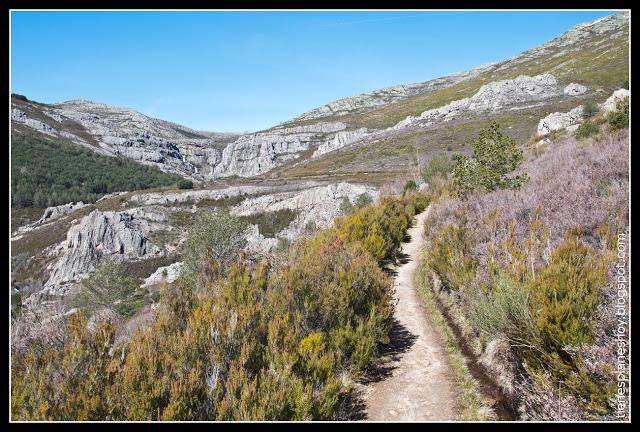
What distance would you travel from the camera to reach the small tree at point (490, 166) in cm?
1269

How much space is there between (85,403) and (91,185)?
103371 millimetres

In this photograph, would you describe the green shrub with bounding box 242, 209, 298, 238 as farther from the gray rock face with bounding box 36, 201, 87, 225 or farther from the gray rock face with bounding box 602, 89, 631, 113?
the gray rock face with bounding box 602, 89, 631, 113

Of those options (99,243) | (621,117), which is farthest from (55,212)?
(621,117)

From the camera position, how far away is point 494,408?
4711 millimetres

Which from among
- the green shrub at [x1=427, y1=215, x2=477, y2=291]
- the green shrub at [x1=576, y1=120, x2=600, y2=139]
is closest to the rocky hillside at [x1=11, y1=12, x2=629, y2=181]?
the green shrub at [x1=576, y1=120, x2=600, y2=139]

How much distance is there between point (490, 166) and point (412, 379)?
31.7 ft

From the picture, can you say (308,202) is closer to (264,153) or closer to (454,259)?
(454,259)

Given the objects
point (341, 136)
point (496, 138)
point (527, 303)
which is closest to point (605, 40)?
point (341, 136)

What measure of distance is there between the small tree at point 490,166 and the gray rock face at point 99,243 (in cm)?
5284

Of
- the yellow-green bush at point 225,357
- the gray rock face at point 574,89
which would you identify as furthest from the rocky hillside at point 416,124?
the yellow-green bush at point 225,357

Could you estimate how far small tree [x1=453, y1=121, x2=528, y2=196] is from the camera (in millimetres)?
12688

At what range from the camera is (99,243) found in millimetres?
55844

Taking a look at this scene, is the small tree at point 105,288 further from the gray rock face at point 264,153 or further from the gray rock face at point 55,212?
the gray rock face at point 264,153

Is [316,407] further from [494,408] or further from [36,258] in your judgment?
[36,258]
